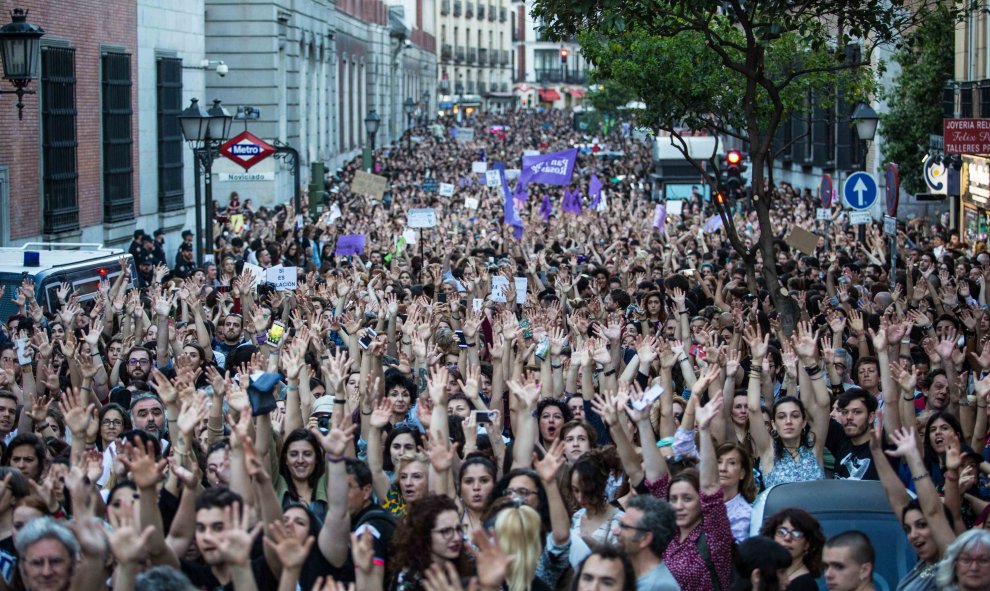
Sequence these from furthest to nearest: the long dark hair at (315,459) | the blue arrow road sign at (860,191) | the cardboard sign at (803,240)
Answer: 1. the blue arrow road sign at (860,191)
2. the cardboard sign at (803,240)
3. the long dark hair at (315,459)

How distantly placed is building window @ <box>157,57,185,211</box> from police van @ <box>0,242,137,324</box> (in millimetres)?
12110

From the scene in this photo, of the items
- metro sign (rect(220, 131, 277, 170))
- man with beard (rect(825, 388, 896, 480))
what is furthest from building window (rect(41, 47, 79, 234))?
man with beard (rect(825, 388, 896, 480))

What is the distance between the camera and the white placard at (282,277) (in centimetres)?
1622

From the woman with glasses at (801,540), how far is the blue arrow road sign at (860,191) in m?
12.8

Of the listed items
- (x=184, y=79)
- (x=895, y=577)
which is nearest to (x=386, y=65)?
(x=184, y=79)

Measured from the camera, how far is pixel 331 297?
16094 mm

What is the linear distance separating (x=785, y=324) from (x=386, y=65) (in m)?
60.8

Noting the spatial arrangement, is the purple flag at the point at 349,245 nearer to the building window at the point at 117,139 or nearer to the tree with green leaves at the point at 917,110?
the building window at the point at 117,139

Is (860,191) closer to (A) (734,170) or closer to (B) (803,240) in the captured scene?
(B) (803,240)

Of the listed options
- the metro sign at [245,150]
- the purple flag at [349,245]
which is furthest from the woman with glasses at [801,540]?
the metro sign at [245,150]

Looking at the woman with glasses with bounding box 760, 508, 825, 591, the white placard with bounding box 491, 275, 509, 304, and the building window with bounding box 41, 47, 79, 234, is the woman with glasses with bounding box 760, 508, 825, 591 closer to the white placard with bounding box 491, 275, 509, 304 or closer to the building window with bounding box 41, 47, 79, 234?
the white placard with bounding box 491, 275, 509, 304

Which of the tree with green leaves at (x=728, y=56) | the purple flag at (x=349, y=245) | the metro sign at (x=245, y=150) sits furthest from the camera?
the metro sign at (x=245, y=150)

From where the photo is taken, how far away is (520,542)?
613cm

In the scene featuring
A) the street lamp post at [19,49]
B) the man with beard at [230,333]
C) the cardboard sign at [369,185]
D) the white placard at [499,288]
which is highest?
the street lamp post at [19,49]
